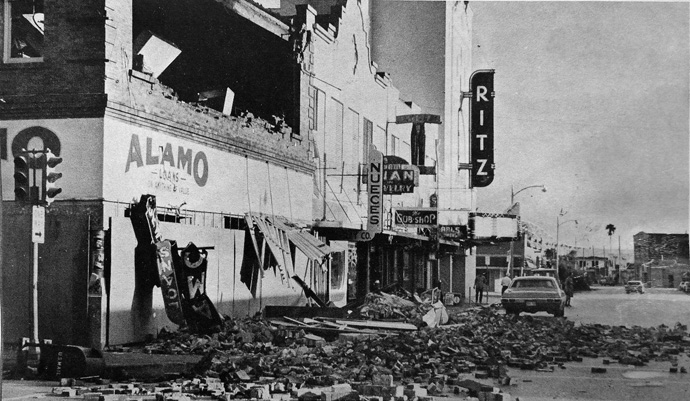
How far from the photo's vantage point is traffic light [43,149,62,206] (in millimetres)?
9430

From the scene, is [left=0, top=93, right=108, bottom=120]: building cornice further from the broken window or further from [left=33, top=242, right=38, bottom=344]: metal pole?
[left=33, top=242, right=38, bottom=344]: metal pole

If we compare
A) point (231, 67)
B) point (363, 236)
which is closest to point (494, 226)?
point (363, 236)

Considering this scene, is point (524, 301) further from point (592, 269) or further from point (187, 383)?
point (187, 383)

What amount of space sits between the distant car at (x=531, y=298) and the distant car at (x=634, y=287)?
231 centimetres

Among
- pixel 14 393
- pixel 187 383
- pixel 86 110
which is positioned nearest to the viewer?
pixel 14 393

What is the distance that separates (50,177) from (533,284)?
847 cm

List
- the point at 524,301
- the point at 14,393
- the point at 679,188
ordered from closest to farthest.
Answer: the point at 14,393 < the point at 679,188 < the point at 524,301

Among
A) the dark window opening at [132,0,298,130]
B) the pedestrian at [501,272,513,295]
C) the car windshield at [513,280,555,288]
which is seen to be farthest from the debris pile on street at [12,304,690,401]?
the dark window opening at [132,0,298,130]

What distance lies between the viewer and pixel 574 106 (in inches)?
430

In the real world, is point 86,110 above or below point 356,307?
above

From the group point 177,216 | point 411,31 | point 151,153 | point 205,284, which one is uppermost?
Answer: point 411,31

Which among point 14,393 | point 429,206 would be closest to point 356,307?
point 429,206

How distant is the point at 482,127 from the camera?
11625 millimetres

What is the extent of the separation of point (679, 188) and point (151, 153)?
718cm
